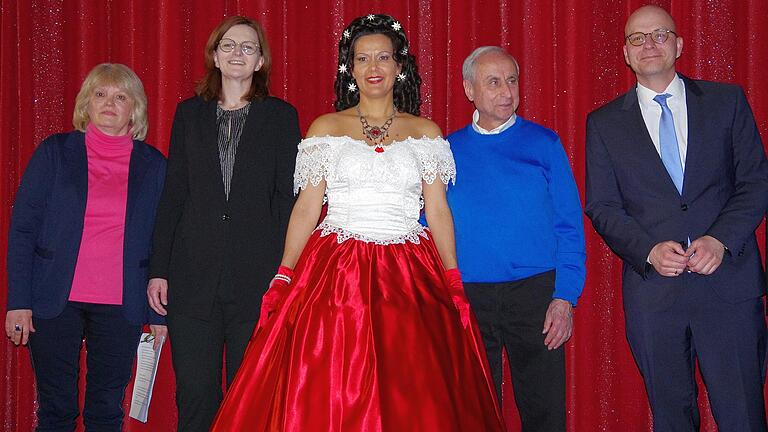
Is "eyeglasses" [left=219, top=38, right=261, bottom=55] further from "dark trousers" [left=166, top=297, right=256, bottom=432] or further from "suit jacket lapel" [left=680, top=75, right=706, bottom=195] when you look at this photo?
"suit jacket lapel" [left=680, top=75, right=706, bottom=195]

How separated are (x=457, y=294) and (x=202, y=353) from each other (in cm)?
93

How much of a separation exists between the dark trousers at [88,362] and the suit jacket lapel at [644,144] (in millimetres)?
2053

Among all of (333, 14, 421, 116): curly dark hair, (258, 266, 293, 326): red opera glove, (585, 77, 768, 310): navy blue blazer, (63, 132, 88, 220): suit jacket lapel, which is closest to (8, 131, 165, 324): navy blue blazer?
(63, 132, 88, 220): suit jacket lapel

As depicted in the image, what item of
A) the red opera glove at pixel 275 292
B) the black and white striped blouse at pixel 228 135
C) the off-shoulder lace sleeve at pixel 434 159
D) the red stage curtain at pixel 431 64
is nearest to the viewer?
the red opera glove at pixel 275 292

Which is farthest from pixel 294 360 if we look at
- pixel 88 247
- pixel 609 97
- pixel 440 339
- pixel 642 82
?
pixel 609 97

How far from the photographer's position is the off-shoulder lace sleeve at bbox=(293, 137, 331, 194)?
9.11ft

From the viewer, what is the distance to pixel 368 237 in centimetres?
271

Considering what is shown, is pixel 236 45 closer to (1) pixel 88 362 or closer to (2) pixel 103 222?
(2) pixel 103 222

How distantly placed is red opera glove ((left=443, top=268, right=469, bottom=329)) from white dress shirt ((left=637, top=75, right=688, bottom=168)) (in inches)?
36.1

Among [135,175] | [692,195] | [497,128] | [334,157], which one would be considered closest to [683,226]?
[692,195]

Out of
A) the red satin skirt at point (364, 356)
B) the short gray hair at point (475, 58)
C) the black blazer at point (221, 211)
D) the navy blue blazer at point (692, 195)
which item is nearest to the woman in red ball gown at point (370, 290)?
the red satin skirt at point (364, 356)

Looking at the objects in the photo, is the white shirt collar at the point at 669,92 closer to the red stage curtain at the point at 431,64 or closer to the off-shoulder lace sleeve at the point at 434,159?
the red stage curtain at the point at 431,64

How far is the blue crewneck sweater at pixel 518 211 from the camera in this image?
3.00m

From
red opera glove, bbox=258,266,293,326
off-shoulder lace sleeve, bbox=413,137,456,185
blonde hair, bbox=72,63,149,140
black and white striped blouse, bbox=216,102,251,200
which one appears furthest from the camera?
blonde hair, bbox=72,63,149,140
